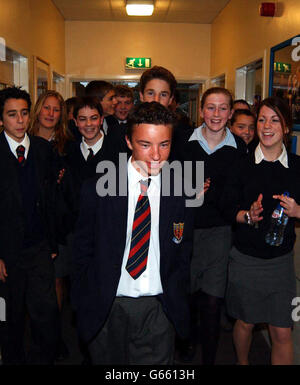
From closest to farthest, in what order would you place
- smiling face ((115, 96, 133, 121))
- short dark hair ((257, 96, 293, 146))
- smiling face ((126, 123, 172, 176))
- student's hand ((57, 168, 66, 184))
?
smiling face ((126, 123, 172, 176))
short dark hair ((257, 96, 293, 146))
student's hand ((57, 168, 66, 184))
smiling face ((115, 96, 133, 121))

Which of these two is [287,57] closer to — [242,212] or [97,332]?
[242,212]

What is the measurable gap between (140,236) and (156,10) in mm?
6658

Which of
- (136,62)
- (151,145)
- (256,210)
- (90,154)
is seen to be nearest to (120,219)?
(151,145)

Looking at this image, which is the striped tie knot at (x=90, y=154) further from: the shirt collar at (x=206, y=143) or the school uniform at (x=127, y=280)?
the school uniform at (x=127, y=280)

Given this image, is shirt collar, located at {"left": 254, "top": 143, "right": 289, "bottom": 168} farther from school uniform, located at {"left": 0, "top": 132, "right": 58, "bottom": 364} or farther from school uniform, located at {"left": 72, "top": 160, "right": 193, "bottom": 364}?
school uniform, located at {"left": 0, "top": 132, "right": 58, "bottom": 364}

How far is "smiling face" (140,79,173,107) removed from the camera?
2.34m

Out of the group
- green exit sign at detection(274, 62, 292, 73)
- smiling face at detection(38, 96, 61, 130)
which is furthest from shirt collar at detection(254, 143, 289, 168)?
green exit sign at detection(274, 62, 292, 73)

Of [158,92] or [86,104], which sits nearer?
[158,92]

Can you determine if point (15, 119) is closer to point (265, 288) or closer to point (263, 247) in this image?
point (263, 247)

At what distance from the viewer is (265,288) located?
2311mm

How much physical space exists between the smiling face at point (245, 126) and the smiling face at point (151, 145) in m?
2.03

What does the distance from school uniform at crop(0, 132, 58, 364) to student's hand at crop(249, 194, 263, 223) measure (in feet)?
3.85

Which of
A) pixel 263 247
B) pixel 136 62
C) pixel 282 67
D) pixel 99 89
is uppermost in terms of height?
pixel 136 62

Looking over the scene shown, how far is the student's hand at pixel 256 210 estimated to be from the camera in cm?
211
